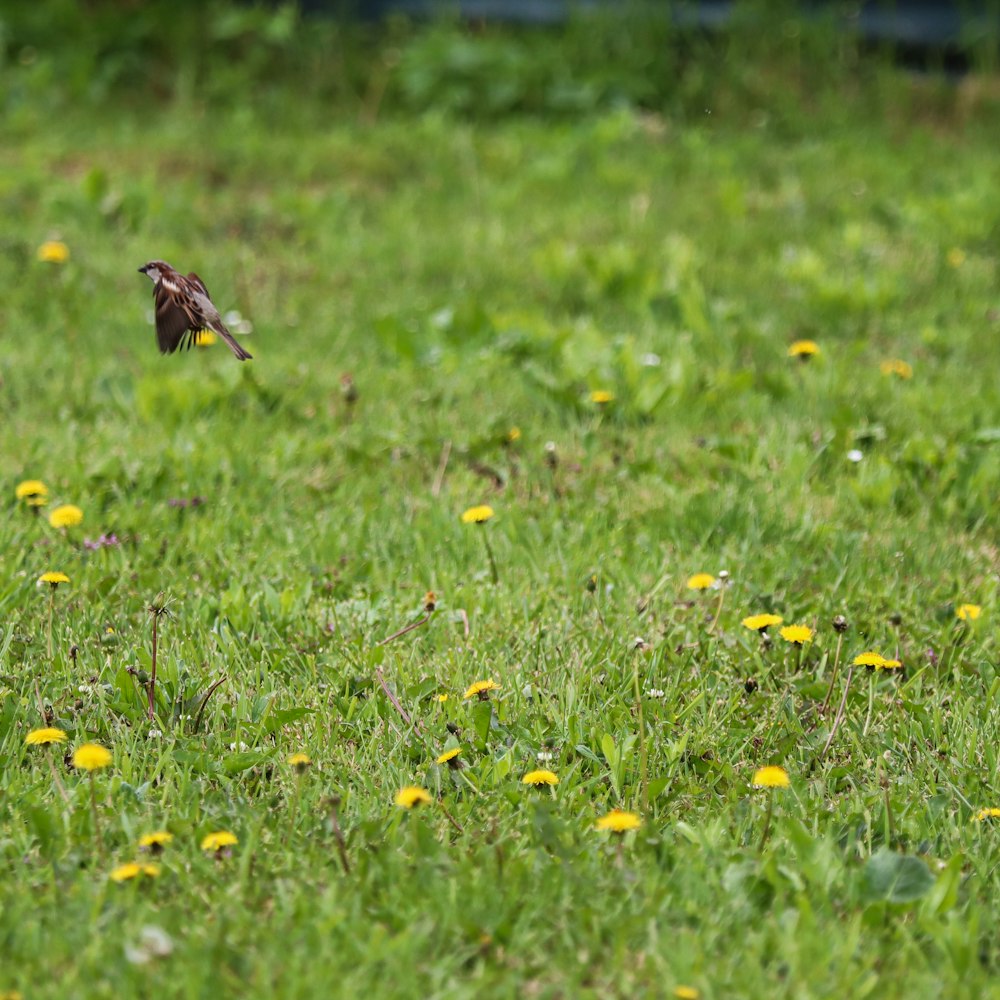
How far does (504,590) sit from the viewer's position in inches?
130

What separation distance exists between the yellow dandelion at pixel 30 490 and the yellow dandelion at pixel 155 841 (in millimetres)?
1431

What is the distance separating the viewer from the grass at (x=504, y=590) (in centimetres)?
214

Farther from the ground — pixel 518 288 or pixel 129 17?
pixel 129 17

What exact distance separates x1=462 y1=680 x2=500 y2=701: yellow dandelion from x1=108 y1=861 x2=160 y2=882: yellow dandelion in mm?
774

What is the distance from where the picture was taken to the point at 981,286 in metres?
5.59

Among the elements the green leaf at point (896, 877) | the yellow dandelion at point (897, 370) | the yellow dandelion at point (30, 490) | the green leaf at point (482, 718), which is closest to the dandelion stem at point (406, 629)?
the green leaf at point (482, 718)

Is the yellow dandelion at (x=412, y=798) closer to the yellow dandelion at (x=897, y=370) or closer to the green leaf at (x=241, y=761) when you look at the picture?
the green leaf at (x=241, y=761)

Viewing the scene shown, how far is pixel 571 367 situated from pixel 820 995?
285 centimetres

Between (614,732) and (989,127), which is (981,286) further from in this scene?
(614,732)

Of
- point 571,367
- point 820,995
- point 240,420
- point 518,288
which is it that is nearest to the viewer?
point 820,995

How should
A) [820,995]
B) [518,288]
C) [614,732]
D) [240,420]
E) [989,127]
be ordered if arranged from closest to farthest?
[820,995]
[614,732]
[240,420]
[518,288]
[989,127]

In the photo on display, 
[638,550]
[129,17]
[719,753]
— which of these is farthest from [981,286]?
[129,17]

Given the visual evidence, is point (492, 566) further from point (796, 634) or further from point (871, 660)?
point (871, 660)

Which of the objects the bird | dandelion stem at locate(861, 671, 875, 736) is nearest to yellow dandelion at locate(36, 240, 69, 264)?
the bird
